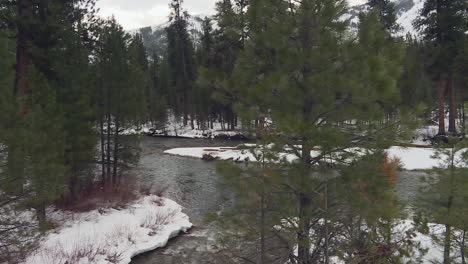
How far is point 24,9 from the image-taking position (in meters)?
10.9

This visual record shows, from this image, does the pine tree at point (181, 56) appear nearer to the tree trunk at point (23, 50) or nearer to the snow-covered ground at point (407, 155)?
the snow-covered ground at point (407, 155)

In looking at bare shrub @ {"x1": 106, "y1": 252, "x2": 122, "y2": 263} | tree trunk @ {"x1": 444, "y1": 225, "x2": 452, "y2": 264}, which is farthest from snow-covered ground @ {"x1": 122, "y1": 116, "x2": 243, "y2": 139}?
tree trunk @ {"x1": 444, "y1": 225, "x2": 452, "y2": 264}

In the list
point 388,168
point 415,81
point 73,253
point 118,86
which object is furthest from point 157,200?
point 415,81

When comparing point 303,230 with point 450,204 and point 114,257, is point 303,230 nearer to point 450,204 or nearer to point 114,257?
point 450,204

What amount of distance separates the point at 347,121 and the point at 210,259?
6150 millimetres

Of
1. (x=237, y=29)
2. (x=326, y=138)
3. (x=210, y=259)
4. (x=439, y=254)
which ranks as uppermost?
(x=237, y=29)

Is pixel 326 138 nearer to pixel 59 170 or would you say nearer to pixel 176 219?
pixel 59 170

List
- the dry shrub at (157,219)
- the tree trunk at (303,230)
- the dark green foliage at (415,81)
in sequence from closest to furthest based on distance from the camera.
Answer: the tree trunk at (303,230), the dry shrub at (157,219), the dark green foliage at (415,81)

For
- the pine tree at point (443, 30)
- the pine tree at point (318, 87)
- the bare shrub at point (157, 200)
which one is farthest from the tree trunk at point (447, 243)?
the pine tree at point (443, 30)

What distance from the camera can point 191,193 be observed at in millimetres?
17562

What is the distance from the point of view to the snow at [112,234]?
29.8 feet

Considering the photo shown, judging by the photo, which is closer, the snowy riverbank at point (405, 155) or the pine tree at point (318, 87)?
the pine tree at point (318, 87)

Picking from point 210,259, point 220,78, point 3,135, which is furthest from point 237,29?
point 210,259

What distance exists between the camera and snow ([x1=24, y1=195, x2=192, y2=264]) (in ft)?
29.8
